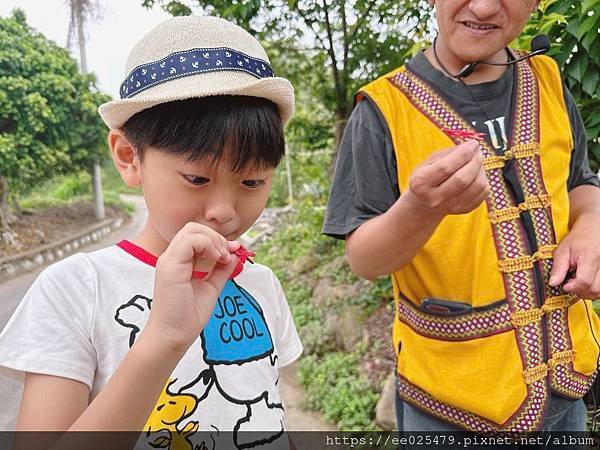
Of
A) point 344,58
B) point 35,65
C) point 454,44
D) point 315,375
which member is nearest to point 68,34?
point 35,65

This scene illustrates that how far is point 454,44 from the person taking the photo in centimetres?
104

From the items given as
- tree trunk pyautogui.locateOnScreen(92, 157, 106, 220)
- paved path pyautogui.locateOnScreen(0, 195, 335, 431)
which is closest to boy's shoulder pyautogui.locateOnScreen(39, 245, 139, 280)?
paved path pyautogui.locateOnScreen(0, 195, 335, 431)

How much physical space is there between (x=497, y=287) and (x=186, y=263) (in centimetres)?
68

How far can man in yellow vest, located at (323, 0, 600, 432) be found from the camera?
0.95m

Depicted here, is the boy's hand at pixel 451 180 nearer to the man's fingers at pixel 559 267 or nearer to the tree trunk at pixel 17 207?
the man's fingers at pixel 559 267

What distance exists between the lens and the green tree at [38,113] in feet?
16.1

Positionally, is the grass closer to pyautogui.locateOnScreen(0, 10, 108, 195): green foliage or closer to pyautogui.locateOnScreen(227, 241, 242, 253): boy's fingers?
pyautogui.locateOnScreen(0, 10, 108, 195): green foliage

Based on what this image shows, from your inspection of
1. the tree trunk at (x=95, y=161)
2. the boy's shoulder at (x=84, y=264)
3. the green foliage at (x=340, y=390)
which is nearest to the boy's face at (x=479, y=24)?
the boy's shoulder at (x=84, y=264)

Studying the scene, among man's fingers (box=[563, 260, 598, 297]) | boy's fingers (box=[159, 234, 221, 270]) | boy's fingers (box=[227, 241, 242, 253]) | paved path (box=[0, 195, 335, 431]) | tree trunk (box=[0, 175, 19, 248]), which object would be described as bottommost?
paved path (box=[0, 195, 335, 431])

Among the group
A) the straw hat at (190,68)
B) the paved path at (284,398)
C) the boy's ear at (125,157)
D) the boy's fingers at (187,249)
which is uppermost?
the straw hat at (190,68)

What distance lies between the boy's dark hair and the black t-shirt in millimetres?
295

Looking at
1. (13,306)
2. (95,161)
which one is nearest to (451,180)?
(13,306)

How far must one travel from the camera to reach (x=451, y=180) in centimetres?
74

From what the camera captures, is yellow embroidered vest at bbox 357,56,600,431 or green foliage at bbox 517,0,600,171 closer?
yellow embroidered vest at bbox 357,56,600,431
